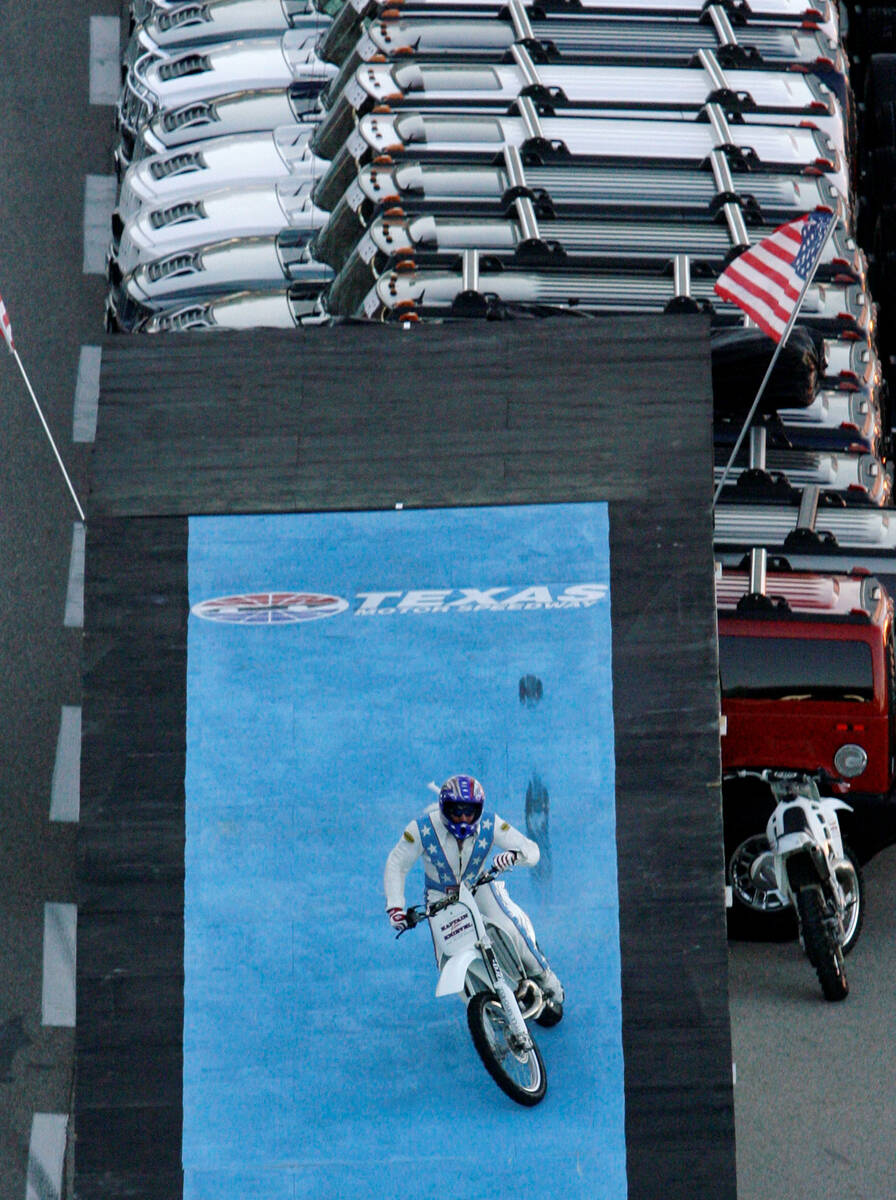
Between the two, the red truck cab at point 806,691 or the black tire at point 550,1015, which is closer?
the black tire at point 550,1015

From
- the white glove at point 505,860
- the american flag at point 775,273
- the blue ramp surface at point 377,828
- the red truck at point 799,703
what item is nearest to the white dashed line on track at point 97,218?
the american flag at point 775,273

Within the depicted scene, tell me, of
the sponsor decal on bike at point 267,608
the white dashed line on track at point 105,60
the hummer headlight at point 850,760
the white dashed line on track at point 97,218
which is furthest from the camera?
the white dashed line on track at point 105,60

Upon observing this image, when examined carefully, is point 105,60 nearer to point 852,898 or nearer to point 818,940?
point 852,898

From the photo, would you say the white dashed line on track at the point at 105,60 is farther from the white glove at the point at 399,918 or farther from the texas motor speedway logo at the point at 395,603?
the white glove at the point at 399,918

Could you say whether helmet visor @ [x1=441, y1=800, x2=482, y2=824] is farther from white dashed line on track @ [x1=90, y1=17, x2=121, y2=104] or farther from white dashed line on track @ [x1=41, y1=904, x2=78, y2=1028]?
white dashed line on track @ [x1=90, y1=17, x2=121, y2=104]

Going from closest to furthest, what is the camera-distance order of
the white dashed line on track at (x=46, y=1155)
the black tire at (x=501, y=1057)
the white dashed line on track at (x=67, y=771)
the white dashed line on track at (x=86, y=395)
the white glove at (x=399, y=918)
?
1. the black tire at (x=501, y=1057)
2. the white glove at (x=399, y=918)
3. the white dashed line on track at (x=46, y=1155)
4. the white dashed line on track at (x=67, y=771)
5. the white dashed line on track at (x=86, y=395)

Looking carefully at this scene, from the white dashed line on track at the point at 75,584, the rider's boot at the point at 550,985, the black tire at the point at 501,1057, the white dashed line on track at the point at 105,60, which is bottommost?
the black tire at the point at 501,1057

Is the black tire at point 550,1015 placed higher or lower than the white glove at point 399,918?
lower

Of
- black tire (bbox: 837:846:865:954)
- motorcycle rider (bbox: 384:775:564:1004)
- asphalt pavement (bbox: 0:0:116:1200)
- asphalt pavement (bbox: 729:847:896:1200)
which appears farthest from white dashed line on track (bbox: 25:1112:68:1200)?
black tire (bbox: 837:846:865:954)
